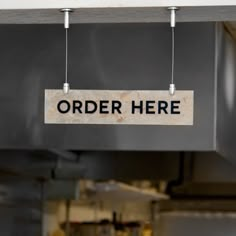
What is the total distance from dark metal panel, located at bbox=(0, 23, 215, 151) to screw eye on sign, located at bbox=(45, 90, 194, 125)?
23 mm

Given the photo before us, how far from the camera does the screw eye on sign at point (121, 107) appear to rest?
1896 mm

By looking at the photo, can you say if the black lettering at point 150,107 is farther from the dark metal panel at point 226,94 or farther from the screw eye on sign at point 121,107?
the dark metal panel at point 226,94

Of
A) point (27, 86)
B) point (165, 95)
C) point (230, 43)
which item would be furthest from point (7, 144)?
point (230, 43)

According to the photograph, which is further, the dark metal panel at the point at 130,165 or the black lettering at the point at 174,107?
the dark metal panel at the point at 130,165

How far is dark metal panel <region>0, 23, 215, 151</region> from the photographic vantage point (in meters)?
1.93

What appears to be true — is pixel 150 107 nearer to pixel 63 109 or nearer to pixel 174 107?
pixel 174 107

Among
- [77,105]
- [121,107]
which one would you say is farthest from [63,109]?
[121,107]

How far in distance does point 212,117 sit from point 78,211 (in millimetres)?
2783

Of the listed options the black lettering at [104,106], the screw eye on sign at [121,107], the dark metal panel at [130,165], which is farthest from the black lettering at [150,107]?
the dark metal panel at [130,165]

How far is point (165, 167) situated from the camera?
11.5ft

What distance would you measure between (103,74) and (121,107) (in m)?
0.11

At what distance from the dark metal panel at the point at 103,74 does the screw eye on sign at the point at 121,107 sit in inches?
0.9

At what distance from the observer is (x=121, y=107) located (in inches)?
75.6

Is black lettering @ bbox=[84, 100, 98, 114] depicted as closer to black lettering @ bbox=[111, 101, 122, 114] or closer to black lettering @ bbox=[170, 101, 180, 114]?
black lettering @ bbox=[111, 101, 122, 114]
